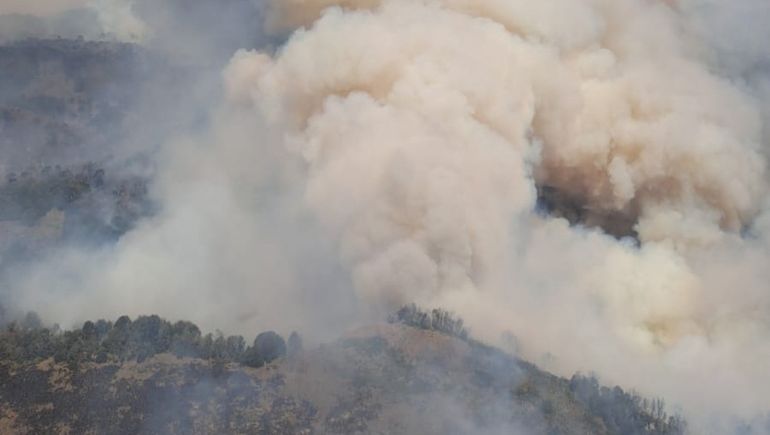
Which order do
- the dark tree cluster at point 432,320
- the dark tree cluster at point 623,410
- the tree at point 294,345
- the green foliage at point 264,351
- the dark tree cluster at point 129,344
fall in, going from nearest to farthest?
the dark tree cluster at point 129,344
the dark tree cluster at point 623,410
the green foliage at point 264,351
the tree at point 294,345
the dark tree cluster at point 432,320

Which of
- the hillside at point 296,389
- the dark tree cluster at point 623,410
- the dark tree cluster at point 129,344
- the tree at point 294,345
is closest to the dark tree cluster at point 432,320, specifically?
the hillside at point 296,389

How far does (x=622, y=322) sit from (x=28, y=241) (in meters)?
78.6

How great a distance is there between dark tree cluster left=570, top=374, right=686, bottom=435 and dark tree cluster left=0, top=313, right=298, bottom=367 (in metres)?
25.7

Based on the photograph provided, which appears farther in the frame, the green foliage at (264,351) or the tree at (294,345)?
the tree at (294,345)

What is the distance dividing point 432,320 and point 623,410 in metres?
17.9

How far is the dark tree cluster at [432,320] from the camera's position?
75.3 metres

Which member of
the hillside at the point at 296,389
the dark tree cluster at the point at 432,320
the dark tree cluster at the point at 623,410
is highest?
the dark tree cluster at the point at 432,320

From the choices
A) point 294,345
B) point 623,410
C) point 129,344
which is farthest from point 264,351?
point 623,410

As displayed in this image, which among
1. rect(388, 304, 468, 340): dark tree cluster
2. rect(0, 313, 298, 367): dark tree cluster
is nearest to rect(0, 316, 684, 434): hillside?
rect(0, 313, 298, 367): dark tree cluster

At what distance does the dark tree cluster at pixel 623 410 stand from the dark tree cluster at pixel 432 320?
10859 mm

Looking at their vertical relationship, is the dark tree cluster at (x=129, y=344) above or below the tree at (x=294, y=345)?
below

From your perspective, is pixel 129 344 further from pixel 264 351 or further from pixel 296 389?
pixel 296 389

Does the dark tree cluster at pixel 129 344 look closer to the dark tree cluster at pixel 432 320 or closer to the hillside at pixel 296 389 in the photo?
the hillside at pixel 296 389

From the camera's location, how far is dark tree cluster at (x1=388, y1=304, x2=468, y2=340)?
7531cm
